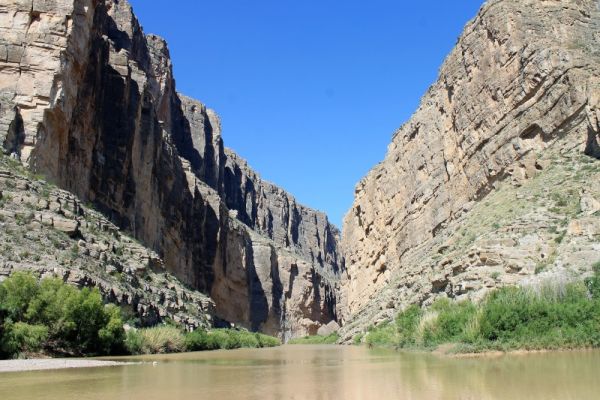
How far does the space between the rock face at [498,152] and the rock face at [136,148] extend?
25027 mm

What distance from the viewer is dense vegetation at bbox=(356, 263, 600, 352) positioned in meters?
19.1

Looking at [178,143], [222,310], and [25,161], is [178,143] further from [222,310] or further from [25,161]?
[25,161]

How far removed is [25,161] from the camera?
35875mm

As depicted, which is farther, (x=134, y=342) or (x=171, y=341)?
(x=171, y=341)

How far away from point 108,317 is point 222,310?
63.1 metres

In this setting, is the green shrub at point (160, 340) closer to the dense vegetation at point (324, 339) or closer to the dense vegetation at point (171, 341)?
the dense vegetation at point (171, 341)

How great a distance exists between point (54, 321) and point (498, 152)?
3182 centimetres

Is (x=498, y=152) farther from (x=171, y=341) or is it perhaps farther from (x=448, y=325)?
(x=171, y=341)

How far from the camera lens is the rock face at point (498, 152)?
28.7 metres

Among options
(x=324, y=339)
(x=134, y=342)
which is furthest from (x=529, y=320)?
(x=324, y=339)

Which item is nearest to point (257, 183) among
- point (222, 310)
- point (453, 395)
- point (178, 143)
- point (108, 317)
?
point (178, 143)

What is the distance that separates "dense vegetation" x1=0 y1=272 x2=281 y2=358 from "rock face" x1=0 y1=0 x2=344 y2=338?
1717cm

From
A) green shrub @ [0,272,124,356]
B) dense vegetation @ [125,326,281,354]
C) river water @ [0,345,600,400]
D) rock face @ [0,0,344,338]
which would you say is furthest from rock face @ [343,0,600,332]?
rock face @ [0,0,344,338]

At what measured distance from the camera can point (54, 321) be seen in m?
21.2
